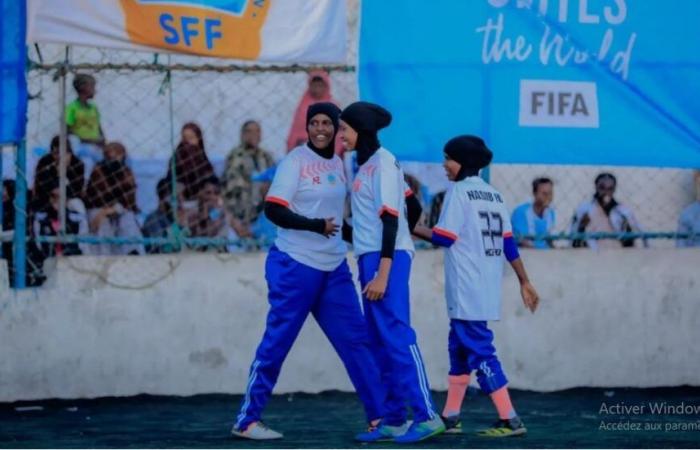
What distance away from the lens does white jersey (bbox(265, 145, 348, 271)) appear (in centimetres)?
836

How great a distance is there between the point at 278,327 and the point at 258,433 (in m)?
0.58

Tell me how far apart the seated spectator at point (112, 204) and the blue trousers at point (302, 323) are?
2.37 m

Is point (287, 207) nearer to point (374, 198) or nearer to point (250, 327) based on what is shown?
point (374, 198)

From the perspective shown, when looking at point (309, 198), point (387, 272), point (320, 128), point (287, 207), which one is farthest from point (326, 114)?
point (387, 272)

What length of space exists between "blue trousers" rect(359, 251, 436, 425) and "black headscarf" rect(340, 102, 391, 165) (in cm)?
58

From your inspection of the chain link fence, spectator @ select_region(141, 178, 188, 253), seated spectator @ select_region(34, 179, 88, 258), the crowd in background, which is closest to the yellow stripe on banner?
the chain link fence

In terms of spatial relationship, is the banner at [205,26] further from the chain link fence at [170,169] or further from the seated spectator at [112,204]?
the seated spectator at [112,204]

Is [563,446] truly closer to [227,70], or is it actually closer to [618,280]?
[618,280]

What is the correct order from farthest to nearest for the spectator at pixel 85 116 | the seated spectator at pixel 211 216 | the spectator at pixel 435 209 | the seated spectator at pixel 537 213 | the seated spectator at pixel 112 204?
the spectator at pixel 85 116
the seated spectator at pixel 537 213
the seated spectator at pixel 211 216
the spectator at pixel 435 209
the seated spectator at pixel 112 204

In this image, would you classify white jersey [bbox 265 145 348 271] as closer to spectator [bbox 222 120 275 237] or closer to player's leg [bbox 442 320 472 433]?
player's leg [bbox 442 320 472 433]

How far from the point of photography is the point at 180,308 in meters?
10.2

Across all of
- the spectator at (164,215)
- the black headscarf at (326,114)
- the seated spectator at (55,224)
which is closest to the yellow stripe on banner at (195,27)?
the seated spectator at (55,224)

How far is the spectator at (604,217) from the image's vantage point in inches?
440

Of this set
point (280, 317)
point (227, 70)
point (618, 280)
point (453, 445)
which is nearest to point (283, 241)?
point (280, 317)
